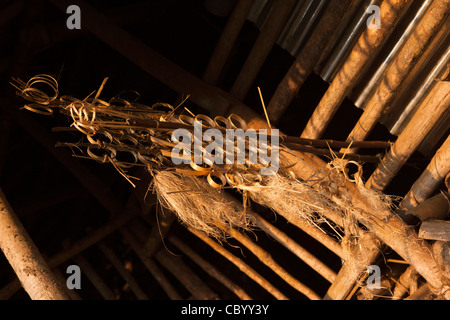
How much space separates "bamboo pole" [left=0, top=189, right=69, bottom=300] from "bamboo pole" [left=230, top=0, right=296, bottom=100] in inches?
61.9

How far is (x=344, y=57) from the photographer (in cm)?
280

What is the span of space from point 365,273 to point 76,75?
327 centimetres

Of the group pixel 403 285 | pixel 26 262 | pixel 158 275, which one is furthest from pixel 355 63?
pixel 158 275

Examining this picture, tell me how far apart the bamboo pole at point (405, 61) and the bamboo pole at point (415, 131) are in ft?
0.54

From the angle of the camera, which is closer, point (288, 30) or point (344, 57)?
point (344, 57)

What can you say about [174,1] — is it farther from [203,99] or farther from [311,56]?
[311,56]

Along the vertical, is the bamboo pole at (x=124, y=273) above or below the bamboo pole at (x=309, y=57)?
below

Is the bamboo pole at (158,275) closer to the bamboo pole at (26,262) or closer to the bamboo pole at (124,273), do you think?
the bamboo pole at (124,273)

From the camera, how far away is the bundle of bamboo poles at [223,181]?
190 centimetres

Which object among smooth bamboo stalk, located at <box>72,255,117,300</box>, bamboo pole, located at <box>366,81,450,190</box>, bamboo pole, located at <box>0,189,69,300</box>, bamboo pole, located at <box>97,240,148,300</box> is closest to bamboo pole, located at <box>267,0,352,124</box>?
bamboo pole, located at <box>366,81,450,190</box>

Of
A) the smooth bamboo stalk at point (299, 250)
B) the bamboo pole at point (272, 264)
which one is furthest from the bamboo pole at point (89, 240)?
the smooth bamboo stalk at point (299, 250)

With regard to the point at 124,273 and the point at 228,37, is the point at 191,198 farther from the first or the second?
the point at 124,273

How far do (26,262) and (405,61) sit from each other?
1.95 meters
